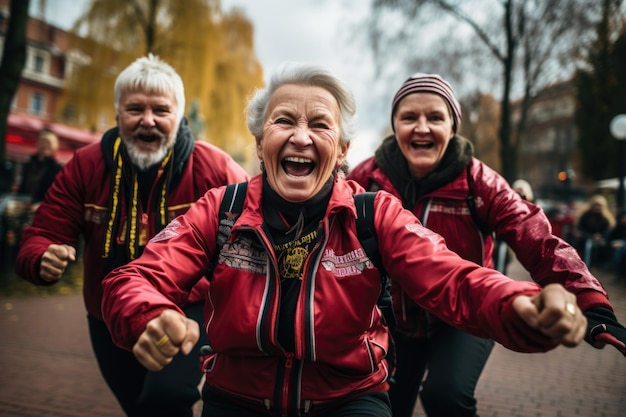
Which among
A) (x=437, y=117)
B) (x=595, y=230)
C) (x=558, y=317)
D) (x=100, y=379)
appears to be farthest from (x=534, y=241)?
(x=595, y=230)

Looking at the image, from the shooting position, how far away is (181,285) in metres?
1.91

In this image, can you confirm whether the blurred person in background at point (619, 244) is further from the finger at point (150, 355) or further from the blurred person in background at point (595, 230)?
the finger at point (150, 355)

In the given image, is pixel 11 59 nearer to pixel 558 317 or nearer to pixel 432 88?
pixel 432 88

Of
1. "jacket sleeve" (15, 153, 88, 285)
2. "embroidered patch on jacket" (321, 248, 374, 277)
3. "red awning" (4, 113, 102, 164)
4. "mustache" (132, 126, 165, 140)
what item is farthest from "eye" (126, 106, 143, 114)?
"red awning" (4, 113, 102, 164)

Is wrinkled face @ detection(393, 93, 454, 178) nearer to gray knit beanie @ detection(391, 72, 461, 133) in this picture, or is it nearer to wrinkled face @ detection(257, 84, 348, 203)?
gray knit beanie @ detection(391, 72, 461, 133)

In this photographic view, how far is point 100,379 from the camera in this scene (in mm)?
5062

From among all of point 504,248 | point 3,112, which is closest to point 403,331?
point 504,248

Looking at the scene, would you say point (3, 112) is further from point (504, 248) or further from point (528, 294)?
point (528, 294)

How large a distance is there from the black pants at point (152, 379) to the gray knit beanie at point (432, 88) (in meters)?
1.64

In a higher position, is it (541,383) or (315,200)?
(315,200)

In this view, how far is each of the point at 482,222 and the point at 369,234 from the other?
3.55ft

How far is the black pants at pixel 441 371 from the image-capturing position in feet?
8.39

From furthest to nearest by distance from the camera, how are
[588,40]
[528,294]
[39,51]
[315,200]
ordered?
[39,51] < [588,40] < [315,200] < [528,294]

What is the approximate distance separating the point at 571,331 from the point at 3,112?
1069cm
